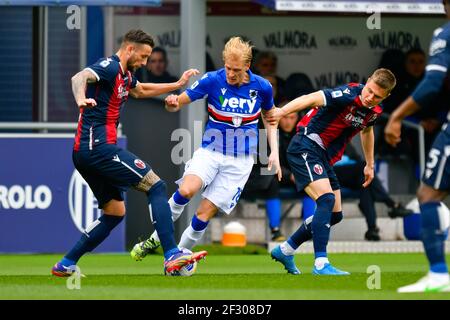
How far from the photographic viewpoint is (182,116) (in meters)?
17.6

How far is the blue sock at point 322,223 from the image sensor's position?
11.9 metres

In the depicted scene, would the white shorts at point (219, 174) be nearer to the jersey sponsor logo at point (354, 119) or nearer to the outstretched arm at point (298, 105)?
the outstretched arm at point (298, 105)

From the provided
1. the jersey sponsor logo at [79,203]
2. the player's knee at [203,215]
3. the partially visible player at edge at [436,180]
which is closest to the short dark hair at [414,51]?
the jersey sponsor logo at [79,203]

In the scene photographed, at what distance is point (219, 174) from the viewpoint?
12.3m

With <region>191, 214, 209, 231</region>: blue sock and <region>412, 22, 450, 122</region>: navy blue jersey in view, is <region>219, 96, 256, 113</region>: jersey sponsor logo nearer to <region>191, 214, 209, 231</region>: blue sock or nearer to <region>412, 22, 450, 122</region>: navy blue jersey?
<region>191, 214, 209, 231</region>: blue sock

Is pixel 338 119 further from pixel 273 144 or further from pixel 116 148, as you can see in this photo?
pixel 116 148

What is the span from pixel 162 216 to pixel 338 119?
2.12 m

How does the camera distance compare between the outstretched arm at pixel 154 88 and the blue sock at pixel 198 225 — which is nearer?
the outstretched arm at pixel 154 88

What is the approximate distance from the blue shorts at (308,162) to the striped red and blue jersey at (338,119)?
0.07 metres

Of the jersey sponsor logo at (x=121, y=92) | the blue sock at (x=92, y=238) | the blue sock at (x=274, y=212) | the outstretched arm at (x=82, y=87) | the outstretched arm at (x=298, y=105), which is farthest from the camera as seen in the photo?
the blue sock at (x=274, y=212)

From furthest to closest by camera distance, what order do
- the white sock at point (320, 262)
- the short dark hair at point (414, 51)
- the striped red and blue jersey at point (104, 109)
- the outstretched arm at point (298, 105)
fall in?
the short dark hair at point (414, 51) < the white sock at point (320, 262) < the outstretched arm at point (298, 105) < the striped red and blue jersey at point (104, 109)

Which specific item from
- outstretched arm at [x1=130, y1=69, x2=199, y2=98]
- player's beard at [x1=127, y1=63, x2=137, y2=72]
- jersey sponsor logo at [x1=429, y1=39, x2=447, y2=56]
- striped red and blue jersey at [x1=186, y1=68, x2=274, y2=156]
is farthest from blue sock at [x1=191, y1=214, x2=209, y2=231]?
jersey sponsor logo at [x1=429, y1=39, x2=447, y2=56]

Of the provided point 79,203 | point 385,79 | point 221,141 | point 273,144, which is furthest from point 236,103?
point 79,203
